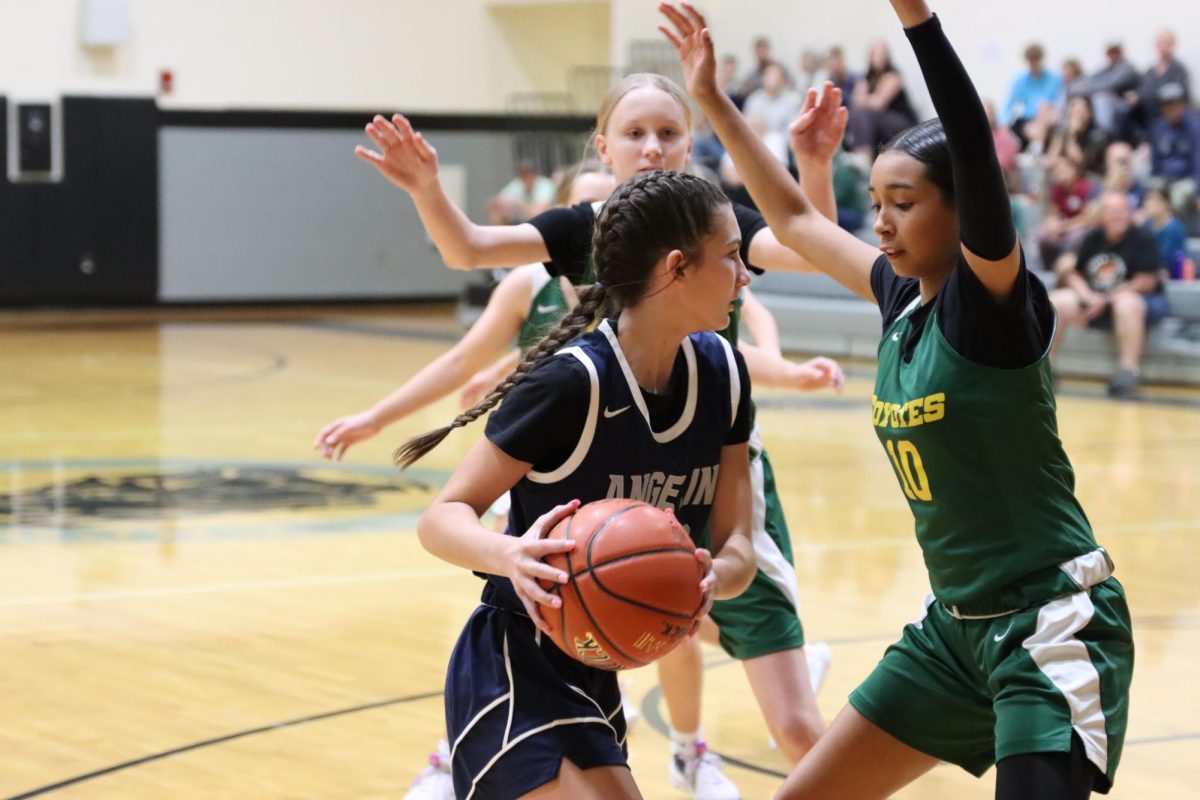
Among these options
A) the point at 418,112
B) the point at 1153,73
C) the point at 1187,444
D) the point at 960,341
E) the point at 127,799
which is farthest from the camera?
the point at 418,112

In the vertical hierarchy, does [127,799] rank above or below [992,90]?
below

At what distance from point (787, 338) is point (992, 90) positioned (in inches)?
145

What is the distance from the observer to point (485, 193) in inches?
825

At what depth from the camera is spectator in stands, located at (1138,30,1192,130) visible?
47.0ft

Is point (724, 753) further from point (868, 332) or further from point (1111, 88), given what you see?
point (1111, 88)

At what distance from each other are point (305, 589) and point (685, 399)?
141 inches

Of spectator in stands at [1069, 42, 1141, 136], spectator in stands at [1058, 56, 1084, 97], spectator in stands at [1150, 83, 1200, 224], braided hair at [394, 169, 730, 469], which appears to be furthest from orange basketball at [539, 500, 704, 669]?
spectator in stands at [1058, 56, 1084, 97]

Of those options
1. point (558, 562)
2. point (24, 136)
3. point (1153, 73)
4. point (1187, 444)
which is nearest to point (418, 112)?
point (24, 136)

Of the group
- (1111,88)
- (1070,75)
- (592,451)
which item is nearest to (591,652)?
(592,451)

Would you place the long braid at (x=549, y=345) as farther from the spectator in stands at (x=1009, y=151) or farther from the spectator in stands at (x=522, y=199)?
the spectator in stands at (x=522, y=199)

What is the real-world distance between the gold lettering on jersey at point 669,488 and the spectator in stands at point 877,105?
13.5m

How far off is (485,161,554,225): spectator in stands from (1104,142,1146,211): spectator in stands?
5.92 meters

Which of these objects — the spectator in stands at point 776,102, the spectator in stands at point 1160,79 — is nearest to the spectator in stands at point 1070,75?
the spectator in stands at point 1160,79

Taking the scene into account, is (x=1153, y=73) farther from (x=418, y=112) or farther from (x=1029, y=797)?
(x=1029, y=797)
